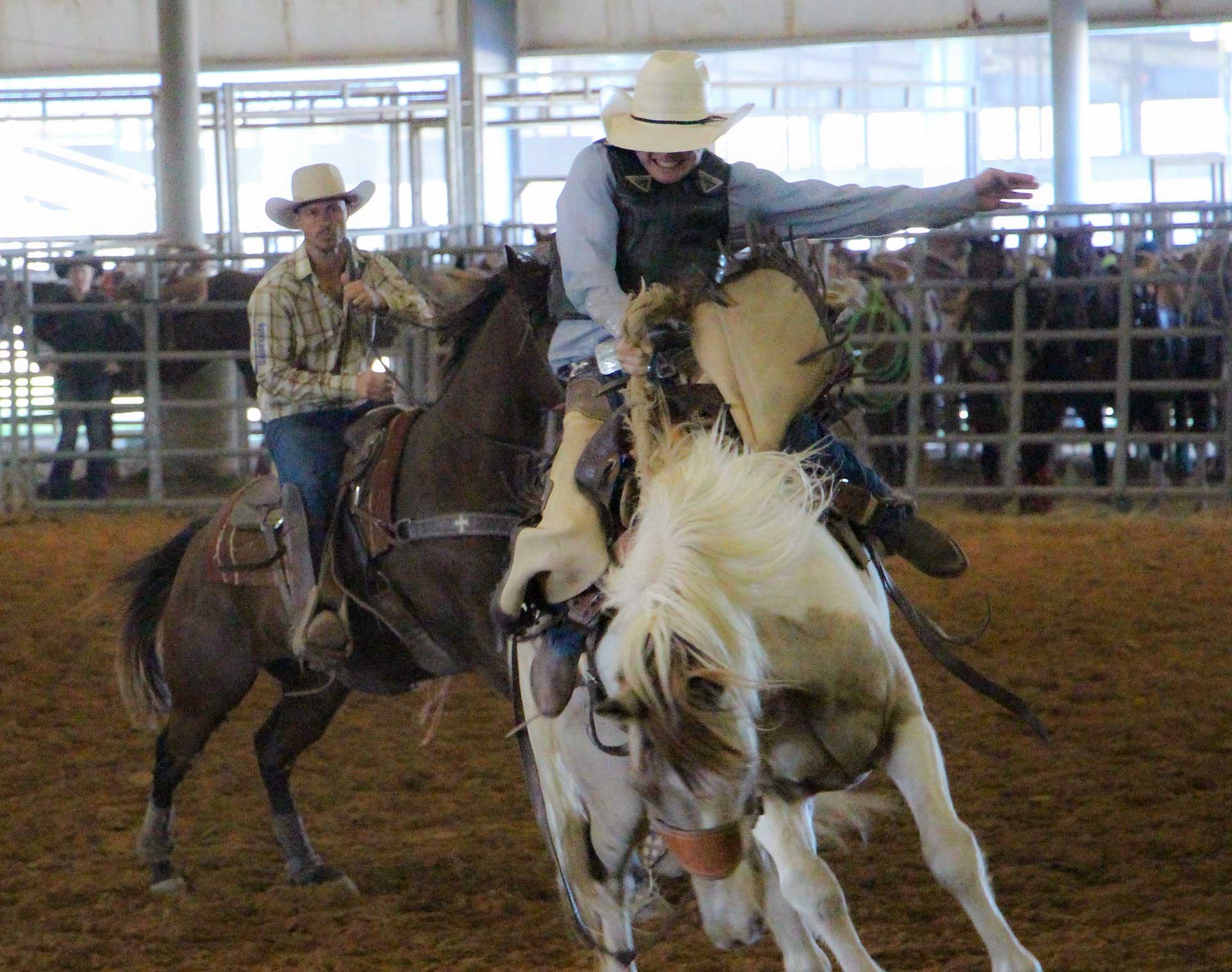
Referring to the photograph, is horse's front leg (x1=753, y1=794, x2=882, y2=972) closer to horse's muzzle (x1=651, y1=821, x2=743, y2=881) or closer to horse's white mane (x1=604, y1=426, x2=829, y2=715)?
horse's muzzle (x1=651, y1=821, x2=743, y2=881)

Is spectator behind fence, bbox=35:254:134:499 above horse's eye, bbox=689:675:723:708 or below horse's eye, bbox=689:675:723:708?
above

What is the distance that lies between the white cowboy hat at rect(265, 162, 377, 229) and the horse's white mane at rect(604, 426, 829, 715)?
178 centimetres

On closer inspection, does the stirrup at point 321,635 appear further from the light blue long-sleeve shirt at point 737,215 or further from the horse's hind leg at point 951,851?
the horse's hind leg at point 951,851

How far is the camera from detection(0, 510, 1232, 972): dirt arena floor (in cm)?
386

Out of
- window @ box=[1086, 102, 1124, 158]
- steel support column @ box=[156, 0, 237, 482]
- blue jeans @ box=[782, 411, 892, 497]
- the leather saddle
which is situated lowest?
the leather saddle

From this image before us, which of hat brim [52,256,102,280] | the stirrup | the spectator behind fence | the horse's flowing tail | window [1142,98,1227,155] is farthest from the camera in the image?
window [1142,98,1227,155]

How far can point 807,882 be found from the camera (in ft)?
9.77

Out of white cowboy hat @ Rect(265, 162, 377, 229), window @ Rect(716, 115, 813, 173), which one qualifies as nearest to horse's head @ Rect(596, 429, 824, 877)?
white cowboy hat @ Rect(265, 162, 377, 229)

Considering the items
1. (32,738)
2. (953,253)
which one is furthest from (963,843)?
(953,253)

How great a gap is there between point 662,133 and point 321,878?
2456mm

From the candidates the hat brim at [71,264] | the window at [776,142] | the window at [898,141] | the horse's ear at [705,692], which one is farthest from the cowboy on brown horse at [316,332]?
the window at [898,141]

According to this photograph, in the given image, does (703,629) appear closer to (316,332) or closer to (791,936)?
(791,936)

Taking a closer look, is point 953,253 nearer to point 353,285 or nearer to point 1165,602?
point 1165,602

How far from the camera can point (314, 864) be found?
449 cm
